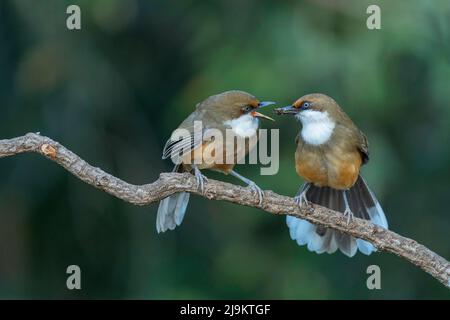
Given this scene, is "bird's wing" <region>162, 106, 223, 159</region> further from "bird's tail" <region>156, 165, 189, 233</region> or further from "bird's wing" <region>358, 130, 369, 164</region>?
"bird's wing" <region>358, 130, 369, 164</region>

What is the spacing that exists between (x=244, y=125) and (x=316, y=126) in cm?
49

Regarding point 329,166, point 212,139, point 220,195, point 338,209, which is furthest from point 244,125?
point 338,209

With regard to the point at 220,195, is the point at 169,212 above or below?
above

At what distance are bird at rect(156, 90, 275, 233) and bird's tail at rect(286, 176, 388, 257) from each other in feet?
2.35

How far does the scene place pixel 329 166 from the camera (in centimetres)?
650

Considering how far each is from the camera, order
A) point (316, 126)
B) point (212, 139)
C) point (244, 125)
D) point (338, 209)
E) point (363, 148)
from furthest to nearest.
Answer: point (338, 209) → point (363, 148) → point (316, 126) → point (244, 125) → point (212, 139)

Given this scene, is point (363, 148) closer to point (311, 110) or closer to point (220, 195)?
point (311, 110)

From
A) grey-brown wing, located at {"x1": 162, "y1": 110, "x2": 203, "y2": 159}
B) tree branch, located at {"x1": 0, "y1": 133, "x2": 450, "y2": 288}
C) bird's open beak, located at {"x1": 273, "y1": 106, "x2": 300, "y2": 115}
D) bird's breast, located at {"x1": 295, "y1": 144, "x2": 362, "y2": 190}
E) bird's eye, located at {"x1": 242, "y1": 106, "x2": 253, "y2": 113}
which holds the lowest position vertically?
tree branch, located at {"x1": 0, "y1": 133, "x2": 450, "y2": 288}

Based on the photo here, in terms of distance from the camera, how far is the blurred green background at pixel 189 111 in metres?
9.54

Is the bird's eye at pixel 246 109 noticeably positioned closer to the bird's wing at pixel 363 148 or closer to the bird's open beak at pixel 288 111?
the bird's open beak at pixel 288 111

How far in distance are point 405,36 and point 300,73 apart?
40.4 inches

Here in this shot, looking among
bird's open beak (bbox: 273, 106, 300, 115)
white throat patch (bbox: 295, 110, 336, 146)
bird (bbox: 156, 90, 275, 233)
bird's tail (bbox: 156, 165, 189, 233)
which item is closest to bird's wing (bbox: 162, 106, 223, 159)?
bird (bbox: 156, 90, 275, 233)

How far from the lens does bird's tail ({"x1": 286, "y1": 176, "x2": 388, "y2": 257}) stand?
23.0 feet

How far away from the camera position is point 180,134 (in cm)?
655
